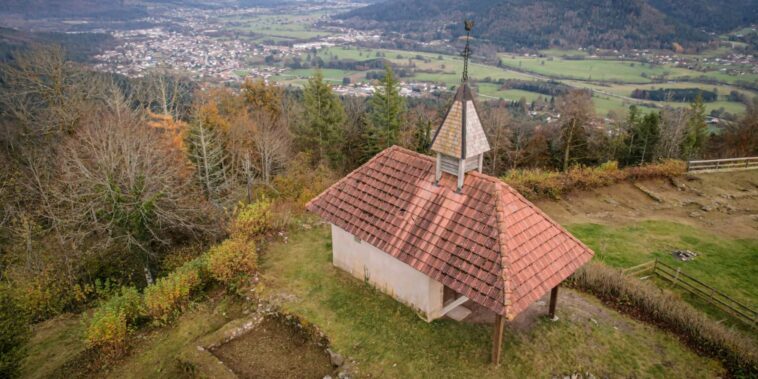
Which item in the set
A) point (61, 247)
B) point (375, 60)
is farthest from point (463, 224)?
point (375, 60)

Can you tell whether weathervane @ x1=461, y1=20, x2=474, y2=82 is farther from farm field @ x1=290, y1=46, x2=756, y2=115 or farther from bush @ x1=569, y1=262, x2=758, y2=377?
farm field @ x1=290, y1=46, x2=756, y2=115

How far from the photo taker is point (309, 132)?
41.1 metres

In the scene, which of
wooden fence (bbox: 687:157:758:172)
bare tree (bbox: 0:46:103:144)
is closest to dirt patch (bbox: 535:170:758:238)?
wooden fence (bbox: 687:157:758:172)

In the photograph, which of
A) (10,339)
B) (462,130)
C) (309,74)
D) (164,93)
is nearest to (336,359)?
(462,130)

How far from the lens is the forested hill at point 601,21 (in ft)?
372

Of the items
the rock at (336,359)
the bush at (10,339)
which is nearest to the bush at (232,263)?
the rock at (336,359)

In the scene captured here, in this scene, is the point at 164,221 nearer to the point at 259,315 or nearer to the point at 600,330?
the point at 259,315

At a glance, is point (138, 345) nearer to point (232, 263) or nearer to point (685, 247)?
point (232, 263)

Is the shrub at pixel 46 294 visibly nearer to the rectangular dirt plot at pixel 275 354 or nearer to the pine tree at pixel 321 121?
the rectangular dirt plot at pixel 275 354

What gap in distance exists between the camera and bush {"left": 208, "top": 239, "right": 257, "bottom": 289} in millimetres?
17281

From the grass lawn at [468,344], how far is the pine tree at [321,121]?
25434 millimetres

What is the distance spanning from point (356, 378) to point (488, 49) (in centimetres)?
11985

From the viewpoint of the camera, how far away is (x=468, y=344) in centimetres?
1387

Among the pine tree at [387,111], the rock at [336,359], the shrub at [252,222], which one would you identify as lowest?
the rock at [336,359]
